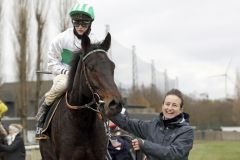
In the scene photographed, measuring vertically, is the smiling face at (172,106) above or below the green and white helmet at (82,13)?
below

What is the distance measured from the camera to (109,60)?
5484 millimetres

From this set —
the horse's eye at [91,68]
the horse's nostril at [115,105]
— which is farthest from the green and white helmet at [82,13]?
the horse's nostril at [115,105]

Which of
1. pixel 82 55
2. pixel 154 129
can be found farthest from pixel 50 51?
pixel 154 129

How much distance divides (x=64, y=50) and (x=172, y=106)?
239cm

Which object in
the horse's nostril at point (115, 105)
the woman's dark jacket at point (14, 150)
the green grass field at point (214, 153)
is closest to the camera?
the horse's nostril at point (115, 105)

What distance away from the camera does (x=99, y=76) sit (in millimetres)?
5379

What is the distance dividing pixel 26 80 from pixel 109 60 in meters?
24.8

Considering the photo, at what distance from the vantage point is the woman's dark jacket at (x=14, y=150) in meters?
11.3

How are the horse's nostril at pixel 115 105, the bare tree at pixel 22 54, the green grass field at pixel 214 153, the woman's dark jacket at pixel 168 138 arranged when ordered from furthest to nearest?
1. the bare tree at pixel 22 54
2. the green grass field at pixel 214 153
3. the horse's nostril at pixel 115 105
4. the woman's dark jacket at pixel 168 138

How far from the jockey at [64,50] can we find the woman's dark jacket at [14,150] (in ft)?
15.2

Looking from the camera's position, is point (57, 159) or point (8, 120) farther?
point (8, 120)

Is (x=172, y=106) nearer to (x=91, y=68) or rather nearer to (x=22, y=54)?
(x=91, y=68)

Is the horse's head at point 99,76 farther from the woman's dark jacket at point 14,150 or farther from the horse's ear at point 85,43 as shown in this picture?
the woman's dark jacket at point 14,150

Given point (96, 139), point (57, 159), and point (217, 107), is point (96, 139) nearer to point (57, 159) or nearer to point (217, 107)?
point (57, 159)
